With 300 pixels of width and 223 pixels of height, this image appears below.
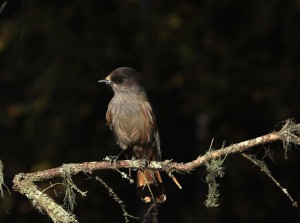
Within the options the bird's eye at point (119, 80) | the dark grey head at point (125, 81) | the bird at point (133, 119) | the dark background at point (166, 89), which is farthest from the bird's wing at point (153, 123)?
the dark background at point (166, 89)

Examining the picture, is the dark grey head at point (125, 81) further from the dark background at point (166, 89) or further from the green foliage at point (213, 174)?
the green foliage at point (213, 174)

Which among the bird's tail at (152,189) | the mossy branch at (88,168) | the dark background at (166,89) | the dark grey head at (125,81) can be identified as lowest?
the mossy branch at (88,168)

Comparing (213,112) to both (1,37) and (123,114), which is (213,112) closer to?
(123,114)

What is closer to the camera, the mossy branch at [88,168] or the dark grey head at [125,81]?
the mossy branch at [88,168]

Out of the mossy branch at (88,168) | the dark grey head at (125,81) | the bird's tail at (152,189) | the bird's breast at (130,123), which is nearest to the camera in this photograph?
the mossy branch at (88,168)

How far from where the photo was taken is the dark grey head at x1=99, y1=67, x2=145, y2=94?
4711mm

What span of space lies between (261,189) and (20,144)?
2667mm

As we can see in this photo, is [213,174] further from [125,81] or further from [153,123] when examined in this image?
[125,81]

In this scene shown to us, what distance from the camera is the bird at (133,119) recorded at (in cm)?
456

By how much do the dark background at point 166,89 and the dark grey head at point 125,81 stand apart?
4.72 ft

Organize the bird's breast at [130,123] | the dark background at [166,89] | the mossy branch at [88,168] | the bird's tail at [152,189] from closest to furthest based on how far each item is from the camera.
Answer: the mossy branch at [88,168] → the bird's tail at [152,189] → the bird's breast at [130,123] → the dark background at [166,89]

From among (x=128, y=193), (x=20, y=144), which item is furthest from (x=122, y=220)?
(x=20, y=144)

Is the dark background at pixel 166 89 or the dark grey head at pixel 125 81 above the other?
the dark background at pixel 166 89

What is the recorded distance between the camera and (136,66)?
250 inches
